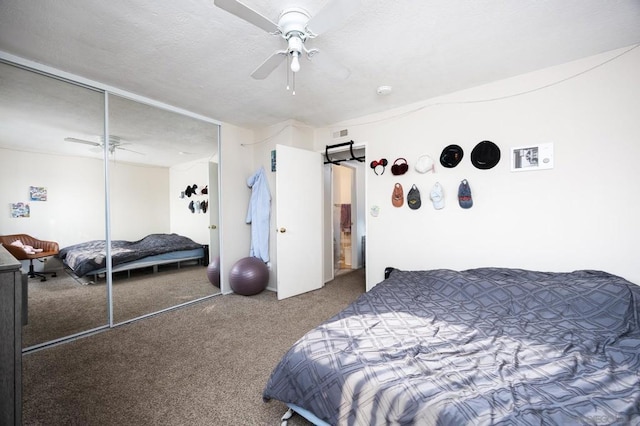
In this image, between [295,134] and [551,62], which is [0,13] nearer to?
[295,134]

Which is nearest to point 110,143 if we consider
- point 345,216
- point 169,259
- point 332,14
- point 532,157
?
point 169,259

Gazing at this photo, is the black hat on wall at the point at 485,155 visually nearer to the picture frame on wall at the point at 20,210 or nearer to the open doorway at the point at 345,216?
the open doorway at the point at 345,216

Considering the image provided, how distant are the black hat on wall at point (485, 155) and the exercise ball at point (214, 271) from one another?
3433 mm

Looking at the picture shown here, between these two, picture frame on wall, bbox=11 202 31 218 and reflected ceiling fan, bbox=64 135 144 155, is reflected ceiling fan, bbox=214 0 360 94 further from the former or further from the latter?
picture frame on wall, bbox=11 202 31 218

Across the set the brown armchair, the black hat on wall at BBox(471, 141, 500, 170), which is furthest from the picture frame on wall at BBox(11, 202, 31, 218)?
the black hat on wall at BBox(471, 141, 500, 170)

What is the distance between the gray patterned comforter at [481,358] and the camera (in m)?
1.00

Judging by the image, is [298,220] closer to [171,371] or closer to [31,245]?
[171,371]

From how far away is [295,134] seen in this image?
148 inches

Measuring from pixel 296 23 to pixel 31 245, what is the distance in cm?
293

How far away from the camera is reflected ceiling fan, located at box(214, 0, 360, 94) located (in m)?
1.36

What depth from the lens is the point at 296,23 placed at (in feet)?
5.55

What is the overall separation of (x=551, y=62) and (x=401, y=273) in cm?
231

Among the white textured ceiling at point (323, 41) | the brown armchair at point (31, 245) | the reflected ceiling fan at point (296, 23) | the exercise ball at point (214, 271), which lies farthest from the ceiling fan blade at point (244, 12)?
the exercise ball at point (214, 271)

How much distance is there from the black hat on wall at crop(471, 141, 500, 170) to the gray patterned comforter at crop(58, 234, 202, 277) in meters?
3.67
